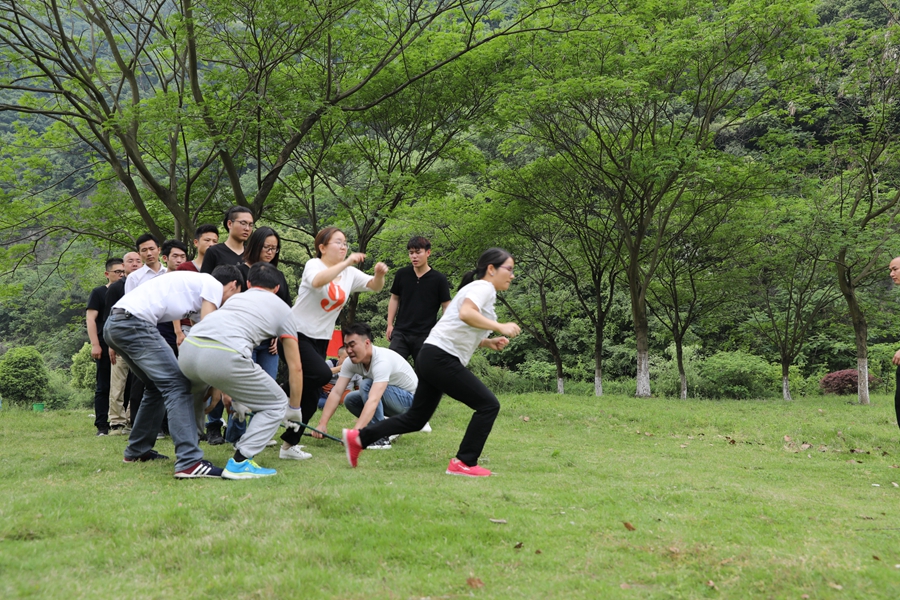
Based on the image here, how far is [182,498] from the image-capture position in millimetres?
4359

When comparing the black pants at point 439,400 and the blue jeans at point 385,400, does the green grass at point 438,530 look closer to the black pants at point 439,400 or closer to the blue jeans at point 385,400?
the black pants at point 439,400

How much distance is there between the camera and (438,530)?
383 cm

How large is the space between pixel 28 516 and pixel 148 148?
13770mm

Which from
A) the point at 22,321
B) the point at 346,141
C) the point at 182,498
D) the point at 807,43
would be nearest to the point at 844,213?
the point at 807,43

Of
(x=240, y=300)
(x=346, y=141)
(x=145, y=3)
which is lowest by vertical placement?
(x=240, y=300)

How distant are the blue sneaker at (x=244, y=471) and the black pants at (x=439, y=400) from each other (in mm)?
823

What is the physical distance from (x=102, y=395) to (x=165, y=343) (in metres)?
3.56

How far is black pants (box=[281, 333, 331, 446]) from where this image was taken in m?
6.26

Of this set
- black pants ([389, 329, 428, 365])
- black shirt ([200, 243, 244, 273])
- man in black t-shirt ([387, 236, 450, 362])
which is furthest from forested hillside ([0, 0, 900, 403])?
black pants ([389, 329, 428, 365])

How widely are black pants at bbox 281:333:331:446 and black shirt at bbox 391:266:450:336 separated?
1.65 meters

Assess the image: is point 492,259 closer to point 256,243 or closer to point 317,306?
point 317,306

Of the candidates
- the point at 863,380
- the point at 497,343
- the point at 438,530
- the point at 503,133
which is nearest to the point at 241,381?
the point at 497,343

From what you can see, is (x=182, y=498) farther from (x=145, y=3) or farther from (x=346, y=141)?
(x=346, y=141)

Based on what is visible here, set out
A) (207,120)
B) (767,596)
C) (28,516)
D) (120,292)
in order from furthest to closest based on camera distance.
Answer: (207,120), (120,292), (28,516), (767,596)
